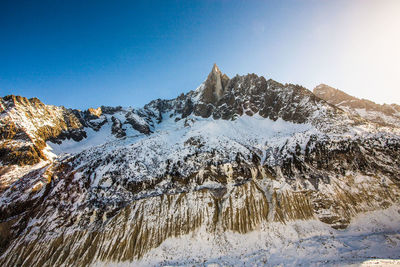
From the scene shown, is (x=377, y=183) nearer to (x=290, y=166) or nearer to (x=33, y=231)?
(x=290, y=166)

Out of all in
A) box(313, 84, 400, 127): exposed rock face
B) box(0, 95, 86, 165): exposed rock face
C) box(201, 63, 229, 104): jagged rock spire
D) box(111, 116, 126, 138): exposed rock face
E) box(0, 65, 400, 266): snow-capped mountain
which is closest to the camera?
box(0, 65, 400, 266): snow-capped mountain

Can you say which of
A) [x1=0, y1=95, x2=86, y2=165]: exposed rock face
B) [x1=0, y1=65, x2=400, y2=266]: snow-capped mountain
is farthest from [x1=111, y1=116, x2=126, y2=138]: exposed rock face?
[x1=0, y1=65, x2=400, y2=266]: snow-capped mountain

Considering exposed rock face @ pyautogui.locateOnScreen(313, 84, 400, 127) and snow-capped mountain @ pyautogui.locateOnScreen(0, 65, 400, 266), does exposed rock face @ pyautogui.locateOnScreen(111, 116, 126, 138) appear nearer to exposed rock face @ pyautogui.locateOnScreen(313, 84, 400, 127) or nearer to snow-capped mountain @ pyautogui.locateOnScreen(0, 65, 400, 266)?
snow-capped mountain @ pyautogui.locateOnScreen(0, 65, 400, 266)

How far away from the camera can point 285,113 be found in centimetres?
5984

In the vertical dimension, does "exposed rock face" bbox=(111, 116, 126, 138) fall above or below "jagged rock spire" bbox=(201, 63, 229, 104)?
below

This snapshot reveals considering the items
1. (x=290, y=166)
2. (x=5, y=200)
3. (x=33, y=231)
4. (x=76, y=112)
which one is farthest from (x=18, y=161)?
(x=290, y=166)

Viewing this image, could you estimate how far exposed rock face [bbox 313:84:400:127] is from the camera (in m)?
82.0

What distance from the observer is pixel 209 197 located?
35094mm

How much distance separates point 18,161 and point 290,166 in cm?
7855

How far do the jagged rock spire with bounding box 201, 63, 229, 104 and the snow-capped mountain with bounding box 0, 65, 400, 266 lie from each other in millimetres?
43090

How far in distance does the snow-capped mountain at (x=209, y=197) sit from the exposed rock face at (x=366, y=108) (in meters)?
56.6

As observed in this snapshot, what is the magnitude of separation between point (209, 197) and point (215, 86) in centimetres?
7069

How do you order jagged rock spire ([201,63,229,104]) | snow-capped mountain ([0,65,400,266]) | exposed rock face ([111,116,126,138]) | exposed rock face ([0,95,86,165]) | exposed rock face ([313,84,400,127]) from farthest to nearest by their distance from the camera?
exposed rock face ([111,116,126,138]), jagged rock spire ([201,63,229,104]), exposed rock face ([313,84,400,127]), exposed rock face ([0,95,86,165]), snow-capped mountain ([0,65,400,266])

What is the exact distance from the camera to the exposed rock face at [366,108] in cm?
8201
